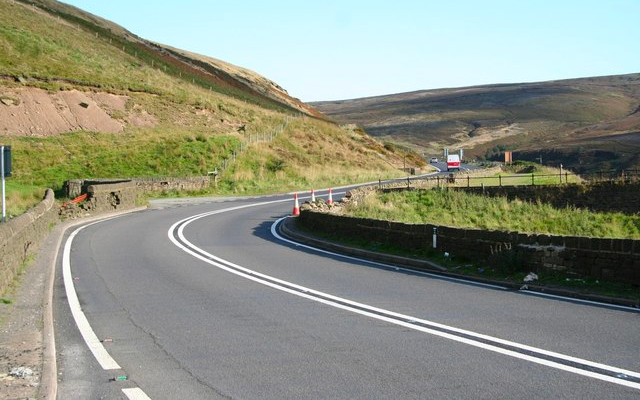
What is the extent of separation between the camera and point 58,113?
5341 centimetres

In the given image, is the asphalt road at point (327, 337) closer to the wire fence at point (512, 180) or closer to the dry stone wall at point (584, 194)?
the dry stone wall at point (584, 194)

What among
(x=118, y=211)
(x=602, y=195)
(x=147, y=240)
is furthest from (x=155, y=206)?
(x=602, y=195)

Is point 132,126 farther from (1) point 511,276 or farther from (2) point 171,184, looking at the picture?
(1) point 511,276

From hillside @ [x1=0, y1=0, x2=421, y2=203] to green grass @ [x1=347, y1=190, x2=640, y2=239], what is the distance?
41.9 feet

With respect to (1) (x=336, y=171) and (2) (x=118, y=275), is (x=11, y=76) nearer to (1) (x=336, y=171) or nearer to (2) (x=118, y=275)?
(1) (x=336, y=171)

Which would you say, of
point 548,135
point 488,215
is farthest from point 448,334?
point 548,135

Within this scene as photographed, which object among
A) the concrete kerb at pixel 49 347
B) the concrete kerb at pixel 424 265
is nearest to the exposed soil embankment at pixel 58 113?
the concrete kerb at pixel 424 265

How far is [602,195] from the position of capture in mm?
41625

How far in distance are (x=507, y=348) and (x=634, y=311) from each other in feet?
9.88

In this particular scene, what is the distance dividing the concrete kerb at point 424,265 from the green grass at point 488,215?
550 centimetres

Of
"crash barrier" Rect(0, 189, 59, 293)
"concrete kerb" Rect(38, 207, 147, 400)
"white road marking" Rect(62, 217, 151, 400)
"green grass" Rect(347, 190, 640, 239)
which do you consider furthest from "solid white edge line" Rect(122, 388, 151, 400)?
A: "green grass" Rect(347, 190, 640, 239)

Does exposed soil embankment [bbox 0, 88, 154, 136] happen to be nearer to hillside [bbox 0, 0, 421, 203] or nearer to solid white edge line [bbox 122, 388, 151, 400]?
hillside [bbox 0, 0, 421, 203]

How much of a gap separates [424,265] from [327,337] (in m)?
6.34

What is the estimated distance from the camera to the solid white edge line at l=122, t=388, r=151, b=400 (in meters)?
6.50
